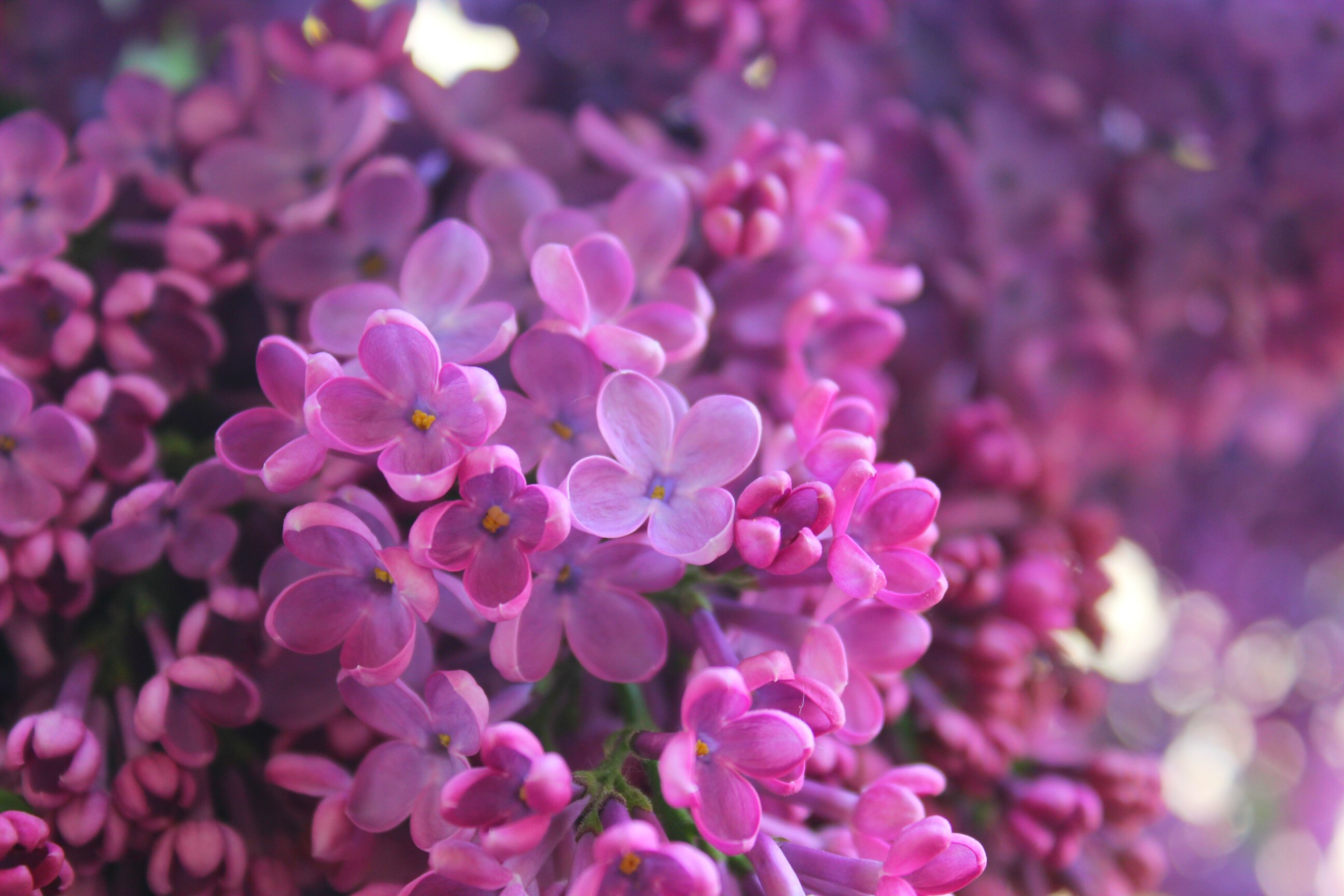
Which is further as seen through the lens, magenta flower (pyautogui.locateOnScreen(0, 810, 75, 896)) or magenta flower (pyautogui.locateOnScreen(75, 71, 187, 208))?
magenta flower (pyautogui.locateOnScreen(75, 71, 187, 208))

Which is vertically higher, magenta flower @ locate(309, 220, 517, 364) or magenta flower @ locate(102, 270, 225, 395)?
magenta flower @ locate(309, 220, 517, 364)

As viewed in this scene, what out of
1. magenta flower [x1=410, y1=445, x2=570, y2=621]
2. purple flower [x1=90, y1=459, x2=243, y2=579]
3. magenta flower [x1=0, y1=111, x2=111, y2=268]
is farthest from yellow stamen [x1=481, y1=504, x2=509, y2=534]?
magenta flower [x1=0, y1=111, x2=111, y2=268]

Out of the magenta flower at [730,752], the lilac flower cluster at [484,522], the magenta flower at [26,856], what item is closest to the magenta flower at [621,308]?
the lilac flower cluster at [484,522]

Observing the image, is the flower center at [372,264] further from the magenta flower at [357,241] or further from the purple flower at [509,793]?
the purple flower at [509,793]

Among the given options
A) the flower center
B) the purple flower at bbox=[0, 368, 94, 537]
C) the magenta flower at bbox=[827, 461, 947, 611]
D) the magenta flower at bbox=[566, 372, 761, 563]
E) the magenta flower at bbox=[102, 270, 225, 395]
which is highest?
the magenta flower at bbox=[827, 461, 947, 611]

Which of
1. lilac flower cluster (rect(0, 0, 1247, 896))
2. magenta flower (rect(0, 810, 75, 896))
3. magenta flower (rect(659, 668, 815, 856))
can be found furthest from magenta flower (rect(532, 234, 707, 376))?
magenta flower (rect(0, 810, 75, 896))

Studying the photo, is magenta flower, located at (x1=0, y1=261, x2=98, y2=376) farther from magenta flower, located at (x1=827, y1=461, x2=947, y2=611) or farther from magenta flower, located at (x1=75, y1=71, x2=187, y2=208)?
magenta flower, located at (x1=827, y1=461, x2=947, y2=611)

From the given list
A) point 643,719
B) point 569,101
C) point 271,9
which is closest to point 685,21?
point 569,101
